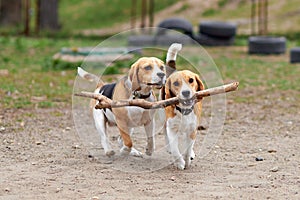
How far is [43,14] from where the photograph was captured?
23.0 meters

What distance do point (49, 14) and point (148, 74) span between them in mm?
18019

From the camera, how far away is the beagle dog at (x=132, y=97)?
17.7 feet

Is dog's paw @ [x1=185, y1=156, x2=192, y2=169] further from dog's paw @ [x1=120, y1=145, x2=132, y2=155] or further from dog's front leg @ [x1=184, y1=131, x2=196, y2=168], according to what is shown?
dog's paw @ [x1=120, y1=145, x2=132, y2=155]

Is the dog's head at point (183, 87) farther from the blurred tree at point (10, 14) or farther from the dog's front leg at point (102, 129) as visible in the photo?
the blurred tree at point (10, 14)

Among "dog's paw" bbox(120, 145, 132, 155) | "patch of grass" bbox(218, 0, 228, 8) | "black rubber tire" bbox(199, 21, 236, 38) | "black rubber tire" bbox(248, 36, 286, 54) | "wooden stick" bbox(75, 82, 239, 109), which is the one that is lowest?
"dog's paw" bbox(120, 145, 132, 155)

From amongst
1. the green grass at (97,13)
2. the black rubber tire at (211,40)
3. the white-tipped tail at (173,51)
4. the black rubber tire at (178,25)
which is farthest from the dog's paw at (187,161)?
the green grass at (97,13)

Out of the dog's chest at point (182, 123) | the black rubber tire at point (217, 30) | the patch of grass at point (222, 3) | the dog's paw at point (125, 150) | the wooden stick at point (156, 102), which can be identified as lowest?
the dog's paw at point (125, 150)

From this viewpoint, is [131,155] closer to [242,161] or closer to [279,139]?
[242,161]

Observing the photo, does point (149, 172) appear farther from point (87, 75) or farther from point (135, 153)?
point (87, 75)

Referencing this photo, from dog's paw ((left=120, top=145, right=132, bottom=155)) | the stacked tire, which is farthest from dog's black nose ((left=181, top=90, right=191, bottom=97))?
the stacked tire

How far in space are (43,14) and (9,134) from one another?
1628 centimetres

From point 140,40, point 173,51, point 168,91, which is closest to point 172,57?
point 173,51

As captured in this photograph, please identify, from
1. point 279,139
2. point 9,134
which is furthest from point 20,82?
point 279,139

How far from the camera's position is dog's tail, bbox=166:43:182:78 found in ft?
18.6
